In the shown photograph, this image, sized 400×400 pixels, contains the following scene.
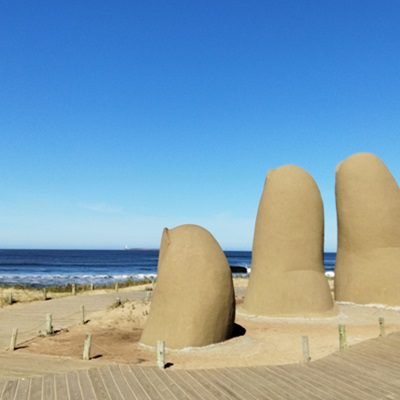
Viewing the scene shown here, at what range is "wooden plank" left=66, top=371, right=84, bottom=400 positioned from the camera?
24.8 feet

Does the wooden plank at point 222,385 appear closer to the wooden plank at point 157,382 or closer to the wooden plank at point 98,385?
the wooden plank at point 157,382

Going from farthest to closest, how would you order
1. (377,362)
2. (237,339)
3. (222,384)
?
(237,339) → (377,362) → (222,384)

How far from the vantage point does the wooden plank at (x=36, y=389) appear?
7.64m

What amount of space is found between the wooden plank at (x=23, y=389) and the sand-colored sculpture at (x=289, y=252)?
12.1 m

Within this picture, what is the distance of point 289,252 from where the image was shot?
1927 centimetres

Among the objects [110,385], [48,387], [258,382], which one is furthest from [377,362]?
[48,387]

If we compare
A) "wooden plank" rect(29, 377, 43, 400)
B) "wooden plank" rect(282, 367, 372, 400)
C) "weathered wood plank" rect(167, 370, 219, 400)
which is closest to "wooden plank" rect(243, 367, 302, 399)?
"wooden plank" rect(282, 367, 372, 400)

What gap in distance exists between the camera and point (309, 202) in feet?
65.1

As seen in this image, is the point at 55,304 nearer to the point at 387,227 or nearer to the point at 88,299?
the point at 88,299

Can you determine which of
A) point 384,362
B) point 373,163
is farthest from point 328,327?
point 373,163

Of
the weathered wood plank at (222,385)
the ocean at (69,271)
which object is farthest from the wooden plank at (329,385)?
the ocean at (69,271)

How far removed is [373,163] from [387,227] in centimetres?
333

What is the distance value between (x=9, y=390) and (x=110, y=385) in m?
1.85

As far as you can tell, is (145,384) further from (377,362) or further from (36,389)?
(377,362)
